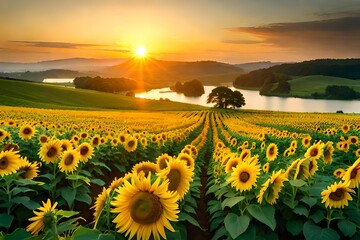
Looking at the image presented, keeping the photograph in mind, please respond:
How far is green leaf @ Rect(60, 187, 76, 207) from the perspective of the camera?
659cm

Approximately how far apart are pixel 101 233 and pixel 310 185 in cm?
302

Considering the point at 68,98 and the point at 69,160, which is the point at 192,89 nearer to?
the point at 68,98

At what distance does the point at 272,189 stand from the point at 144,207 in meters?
1.97

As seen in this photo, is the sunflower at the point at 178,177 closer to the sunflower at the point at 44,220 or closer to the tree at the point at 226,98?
the sunflower at the point at 44,220

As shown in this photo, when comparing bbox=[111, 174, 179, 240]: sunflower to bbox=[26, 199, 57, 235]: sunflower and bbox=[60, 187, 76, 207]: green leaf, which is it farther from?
bbox=[60, 187, 76, 207]: green leaf

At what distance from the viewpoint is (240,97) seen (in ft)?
362

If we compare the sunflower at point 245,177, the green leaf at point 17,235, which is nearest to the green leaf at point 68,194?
the sunflower at point 245,177

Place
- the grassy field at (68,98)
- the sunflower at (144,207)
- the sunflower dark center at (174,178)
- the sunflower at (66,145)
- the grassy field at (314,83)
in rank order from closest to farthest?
the sunflower at (144,207), the sunflower dark center at (174,178), the sunflower at (66,145), the grassy field at (68,98), the grassy field at (314,83)

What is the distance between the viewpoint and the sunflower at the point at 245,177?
462 cm

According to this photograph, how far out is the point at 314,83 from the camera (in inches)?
7136

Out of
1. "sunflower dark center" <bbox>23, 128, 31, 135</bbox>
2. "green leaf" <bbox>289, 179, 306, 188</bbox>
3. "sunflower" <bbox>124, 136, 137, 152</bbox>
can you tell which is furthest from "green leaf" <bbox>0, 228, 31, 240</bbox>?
"sunflower" <bbox>124, 136, 137, 152</bbox>

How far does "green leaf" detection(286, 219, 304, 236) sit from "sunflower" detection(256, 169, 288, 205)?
490 millimetres

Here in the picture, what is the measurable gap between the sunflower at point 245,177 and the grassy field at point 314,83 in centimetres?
16805

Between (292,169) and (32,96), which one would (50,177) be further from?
(32,96)
